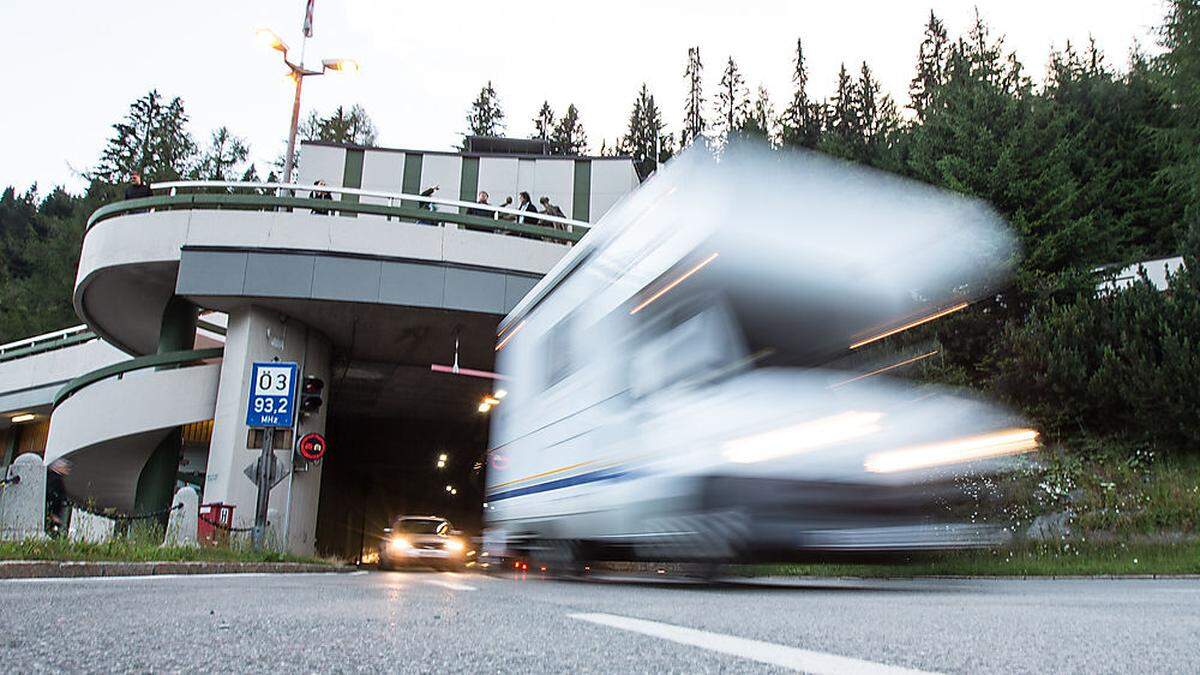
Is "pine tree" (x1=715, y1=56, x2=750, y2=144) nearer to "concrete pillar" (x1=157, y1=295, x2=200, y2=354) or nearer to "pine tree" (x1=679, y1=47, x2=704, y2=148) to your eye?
"pine tree" (x1=679, y1=47, x2=704, y2=148)

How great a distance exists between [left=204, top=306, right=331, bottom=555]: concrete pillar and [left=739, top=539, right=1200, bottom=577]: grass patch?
1001 cm

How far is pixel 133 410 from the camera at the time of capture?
57.5ft

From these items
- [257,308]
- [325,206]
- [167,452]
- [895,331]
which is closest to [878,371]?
[895,331]

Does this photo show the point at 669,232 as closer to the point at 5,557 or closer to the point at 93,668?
the point at 93,668

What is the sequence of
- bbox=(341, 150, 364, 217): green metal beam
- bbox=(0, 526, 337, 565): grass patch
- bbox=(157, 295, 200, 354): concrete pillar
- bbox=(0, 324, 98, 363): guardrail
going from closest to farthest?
bbox=(0, 526, 337, 565): grass patch, bbox=(157, 295, 200, 354): concrete pillar, bbox=(0, 324, 98, 363): guardrail, bbox=(341, 150, 364, 217): green metal beam

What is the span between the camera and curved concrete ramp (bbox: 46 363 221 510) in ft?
57.4

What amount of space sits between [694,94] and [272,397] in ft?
197

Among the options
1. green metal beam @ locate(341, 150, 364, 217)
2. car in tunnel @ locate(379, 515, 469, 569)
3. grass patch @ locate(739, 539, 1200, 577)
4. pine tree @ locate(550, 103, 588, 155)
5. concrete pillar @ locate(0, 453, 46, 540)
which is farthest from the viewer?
pine tree @ locate(550, 103, 588, 155)

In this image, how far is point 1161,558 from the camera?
11.7 meters

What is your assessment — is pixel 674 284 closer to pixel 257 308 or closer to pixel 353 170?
pixel 257 308

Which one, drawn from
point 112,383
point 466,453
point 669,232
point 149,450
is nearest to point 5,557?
point 669,232

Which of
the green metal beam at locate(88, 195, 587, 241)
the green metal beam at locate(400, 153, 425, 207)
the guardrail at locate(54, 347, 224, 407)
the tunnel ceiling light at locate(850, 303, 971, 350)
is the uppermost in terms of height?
the green metal beam at locate(400, 153, 425, 207)

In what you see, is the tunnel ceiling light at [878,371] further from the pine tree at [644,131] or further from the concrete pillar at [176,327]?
the pine tree at [644,131]

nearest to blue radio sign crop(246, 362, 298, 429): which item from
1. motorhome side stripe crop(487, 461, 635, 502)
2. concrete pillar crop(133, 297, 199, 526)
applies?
motorhome side stripe crop(487, 461, 635, 502)
